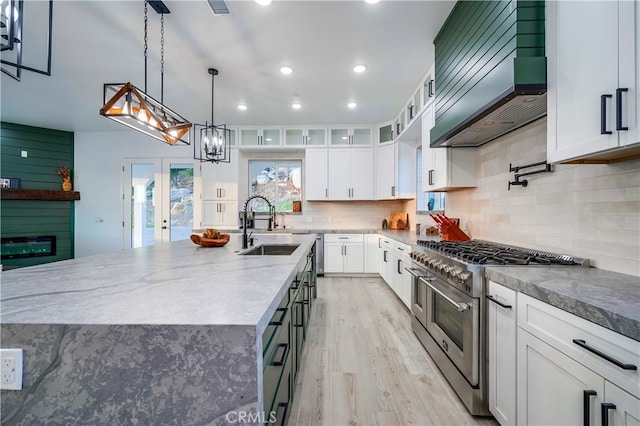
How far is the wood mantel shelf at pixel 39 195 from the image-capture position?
16.6ft

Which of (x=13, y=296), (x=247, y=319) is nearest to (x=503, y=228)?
(x=247, y=319)

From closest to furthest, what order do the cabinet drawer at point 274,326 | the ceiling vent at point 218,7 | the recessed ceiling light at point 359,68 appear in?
the cabinet drawer at point 274,326 < the ceiling vent at point 218,7 < the recessed ceiling light at point 359,68

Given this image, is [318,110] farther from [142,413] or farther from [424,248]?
[142,413]

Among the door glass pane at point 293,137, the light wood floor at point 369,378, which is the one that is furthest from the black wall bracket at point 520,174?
the door glass pane at point 293,137

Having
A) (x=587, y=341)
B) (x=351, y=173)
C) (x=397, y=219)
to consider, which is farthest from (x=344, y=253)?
(x=587, y=341)

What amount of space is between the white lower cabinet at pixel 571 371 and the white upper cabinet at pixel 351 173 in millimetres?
4144

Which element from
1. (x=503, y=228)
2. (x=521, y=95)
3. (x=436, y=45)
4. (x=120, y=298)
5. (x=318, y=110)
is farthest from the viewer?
(x=318, y=110)

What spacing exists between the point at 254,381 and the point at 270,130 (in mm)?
5174

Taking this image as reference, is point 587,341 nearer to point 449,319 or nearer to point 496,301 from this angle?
point 496,301

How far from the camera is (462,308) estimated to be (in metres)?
1.73

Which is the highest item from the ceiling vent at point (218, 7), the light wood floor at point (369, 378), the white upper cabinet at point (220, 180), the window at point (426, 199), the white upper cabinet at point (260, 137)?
the ceiling vent at point (218, 7)

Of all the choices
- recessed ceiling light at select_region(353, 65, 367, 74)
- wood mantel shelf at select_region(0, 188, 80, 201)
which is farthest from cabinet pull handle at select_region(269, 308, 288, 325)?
wood mantel shelf at select_region(0, 188, 80, 201)

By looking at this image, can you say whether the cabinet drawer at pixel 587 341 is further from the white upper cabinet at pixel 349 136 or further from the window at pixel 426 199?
the white upper cabinet at pixel 349 136

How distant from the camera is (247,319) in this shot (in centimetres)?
80
